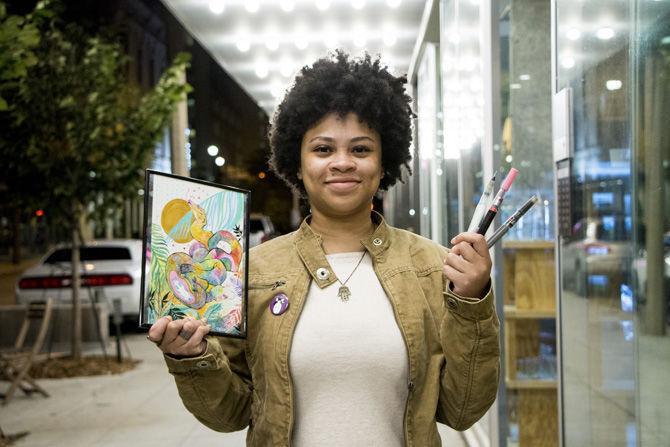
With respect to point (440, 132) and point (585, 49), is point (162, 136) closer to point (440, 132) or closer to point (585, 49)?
point (440, 132)

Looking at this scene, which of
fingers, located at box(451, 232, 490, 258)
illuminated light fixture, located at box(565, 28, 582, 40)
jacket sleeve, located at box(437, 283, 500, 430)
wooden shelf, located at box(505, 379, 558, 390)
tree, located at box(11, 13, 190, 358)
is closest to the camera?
fingers, located at box(451, 232, 490, 258)

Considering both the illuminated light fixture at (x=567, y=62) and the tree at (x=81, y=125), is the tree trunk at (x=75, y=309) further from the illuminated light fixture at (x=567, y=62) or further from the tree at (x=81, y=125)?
the illuminated light fixture at (x=567, y=62)

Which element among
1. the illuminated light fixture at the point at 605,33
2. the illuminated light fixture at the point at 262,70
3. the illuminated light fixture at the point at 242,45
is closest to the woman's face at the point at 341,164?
the illuminated light fixture at the point at 605,33

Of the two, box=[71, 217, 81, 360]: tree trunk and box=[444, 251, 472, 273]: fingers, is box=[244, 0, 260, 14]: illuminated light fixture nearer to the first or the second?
box=[71, 217, 81, 360]: tree trunk

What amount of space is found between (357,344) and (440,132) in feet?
19.2

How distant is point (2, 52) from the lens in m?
5.37

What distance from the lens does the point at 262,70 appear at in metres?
16.0

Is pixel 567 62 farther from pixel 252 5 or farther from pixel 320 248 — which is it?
pixel 252 5

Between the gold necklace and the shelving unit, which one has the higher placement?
the gold necklace

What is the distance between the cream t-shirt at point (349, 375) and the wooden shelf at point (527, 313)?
316 centimetres

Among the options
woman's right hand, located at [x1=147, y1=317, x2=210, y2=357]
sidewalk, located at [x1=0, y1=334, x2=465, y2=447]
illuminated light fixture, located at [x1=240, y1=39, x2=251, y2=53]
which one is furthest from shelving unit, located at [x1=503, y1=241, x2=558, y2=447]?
illuminated light fixture, located at [x1=240, y1=39, x2=251, y2=53]

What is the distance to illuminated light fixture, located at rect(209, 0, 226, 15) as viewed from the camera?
10.8 m

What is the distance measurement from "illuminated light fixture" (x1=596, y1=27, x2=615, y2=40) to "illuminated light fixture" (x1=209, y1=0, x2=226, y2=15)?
27.8ft

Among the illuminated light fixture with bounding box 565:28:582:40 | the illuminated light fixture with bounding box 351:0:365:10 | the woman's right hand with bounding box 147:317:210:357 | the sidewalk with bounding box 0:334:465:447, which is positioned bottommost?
the sidewalk with bounding box 0:334:465:447
